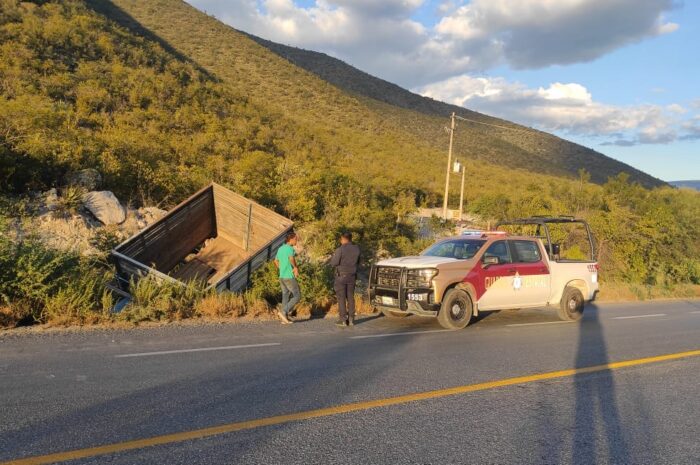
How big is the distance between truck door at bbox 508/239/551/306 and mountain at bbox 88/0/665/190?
21.6 metres

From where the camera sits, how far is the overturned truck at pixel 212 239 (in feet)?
38.9

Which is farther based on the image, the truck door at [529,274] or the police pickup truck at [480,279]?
the truck door at [529,274]

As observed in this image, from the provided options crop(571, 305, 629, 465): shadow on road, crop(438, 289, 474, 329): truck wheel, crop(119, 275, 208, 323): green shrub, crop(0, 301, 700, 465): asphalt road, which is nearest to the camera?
crop(0, 301, 700, 465): asphalt road

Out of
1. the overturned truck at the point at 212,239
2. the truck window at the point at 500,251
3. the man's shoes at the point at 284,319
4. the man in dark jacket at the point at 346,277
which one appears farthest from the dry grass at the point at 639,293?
the man's shoes at the point at 284,319

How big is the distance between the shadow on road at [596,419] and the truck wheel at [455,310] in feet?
7.90

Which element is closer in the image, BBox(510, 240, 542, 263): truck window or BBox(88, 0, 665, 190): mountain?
BBox(510, 240, 542, 263): truck window


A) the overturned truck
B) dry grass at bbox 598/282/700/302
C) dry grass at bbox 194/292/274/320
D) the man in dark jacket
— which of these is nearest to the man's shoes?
dry grass at bbox 194/292/274/320

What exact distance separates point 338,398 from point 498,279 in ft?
20.3

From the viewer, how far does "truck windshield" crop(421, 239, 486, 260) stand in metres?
10.9

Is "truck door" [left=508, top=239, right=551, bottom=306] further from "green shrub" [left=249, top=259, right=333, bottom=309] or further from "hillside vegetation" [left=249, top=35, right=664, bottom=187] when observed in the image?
"hillside vegetation" [left=249, top=35, right=664, bottom=187]

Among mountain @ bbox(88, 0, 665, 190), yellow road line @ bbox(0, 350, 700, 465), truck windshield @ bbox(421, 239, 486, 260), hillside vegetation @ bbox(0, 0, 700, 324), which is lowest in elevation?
yellow road line @ bbox(0, 350, 700, 465)

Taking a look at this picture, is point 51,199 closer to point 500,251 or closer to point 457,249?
point 457,249

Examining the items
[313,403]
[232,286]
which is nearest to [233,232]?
[232,286]

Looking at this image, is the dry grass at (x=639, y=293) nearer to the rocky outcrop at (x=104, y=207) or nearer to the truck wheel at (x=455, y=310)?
the truck wheel at (x=455, y=310)
